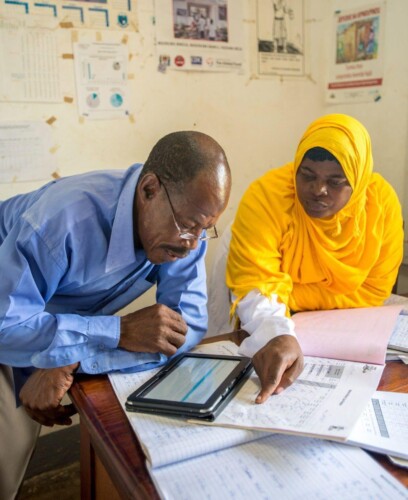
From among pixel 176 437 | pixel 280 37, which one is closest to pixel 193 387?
pixel 176 437

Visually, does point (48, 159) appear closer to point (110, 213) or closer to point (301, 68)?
point (110, 213)

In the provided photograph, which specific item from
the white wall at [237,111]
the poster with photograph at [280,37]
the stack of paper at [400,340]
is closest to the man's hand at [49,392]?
the stack of paper at [400,340]

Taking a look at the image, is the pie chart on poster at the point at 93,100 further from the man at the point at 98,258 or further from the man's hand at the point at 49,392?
the man's hand at the point at 49,392

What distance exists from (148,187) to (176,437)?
0.47m

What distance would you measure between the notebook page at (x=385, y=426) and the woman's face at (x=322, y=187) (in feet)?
1.85

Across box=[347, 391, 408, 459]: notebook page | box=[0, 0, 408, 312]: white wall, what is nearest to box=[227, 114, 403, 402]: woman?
box=[347, 391, 408, 459]: notebook page

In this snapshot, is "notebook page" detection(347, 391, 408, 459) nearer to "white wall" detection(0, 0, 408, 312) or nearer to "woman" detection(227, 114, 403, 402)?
"woman" detection(227, 114, 403, 402)

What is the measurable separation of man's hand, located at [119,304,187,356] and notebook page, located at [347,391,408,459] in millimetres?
371

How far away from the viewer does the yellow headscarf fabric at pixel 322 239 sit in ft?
Result: 4.00

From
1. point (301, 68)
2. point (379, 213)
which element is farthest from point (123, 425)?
point (301, 68)

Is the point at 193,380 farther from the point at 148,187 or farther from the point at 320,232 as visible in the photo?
the point at 320,232

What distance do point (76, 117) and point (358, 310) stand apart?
117cm

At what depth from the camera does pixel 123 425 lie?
68cm

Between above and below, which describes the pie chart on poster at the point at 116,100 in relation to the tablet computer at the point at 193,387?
above
